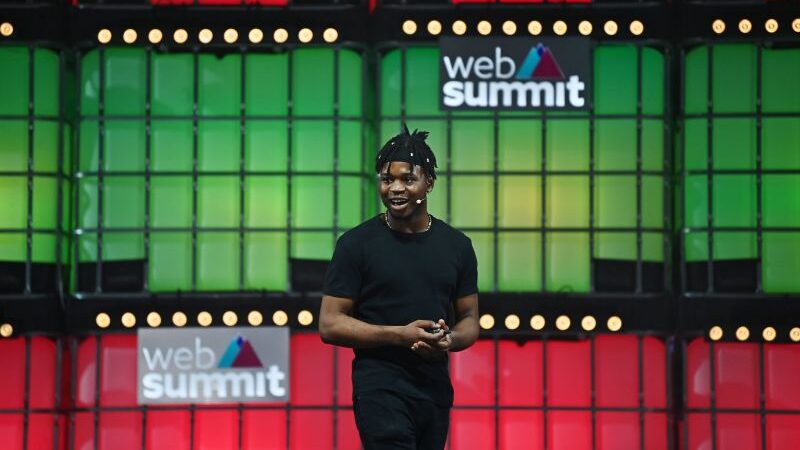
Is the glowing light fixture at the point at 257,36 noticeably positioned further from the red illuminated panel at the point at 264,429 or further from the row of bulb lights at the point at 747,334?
the row of bulb lights at the point at 747,334

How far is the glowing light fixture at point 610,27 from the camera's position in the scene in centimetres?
1039

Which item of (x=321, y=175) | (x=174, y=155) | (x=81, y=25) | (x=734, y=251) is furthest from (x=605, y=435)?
(x=81, y=25)

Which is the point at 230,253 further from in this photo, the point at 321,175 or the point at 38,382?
the point at 38,382

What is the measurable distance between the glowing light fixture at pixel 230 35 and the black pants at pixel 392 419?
5740 mm

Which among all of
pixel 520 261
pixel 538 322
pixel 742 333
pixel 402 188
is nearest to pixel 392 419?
pixel 402 188

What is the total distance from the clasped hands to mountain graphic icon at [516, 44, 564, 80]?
5.68 meters

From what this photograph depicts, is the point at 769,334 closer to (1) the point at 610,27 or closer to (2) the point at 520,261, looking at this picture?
(2) the point at 520,261

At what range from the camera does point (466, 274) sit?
5.32m

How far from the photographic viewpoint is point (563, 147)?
34.1ft

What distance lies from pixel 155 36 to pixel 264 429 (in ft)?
9.51

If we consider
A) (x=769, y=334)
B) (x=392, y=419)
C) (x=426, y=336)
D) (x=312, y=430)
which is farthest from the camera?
(x=312, y=430)

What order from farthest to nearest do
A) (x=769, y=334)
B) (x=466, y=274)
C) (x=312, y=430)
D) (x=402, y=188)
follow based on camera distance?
(x=312, y=430), (x=769, y=334), (x=466, y=274), (x=402, y=188)

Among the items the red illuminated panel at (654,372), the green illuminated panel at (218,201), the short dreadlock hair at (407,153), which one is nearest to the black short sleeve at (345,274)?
the short dreadlock hair at (407,153)

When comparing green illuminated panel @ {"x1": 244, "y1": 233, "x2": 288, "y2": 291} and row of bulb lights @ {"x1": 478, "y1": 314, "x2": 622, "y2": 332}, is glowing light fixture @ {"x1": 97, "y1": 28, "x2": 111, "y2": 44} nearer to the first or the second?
green illuminated panel @ {"x1": 244, "y1": 233, "x2": 288, "y2": 291}
